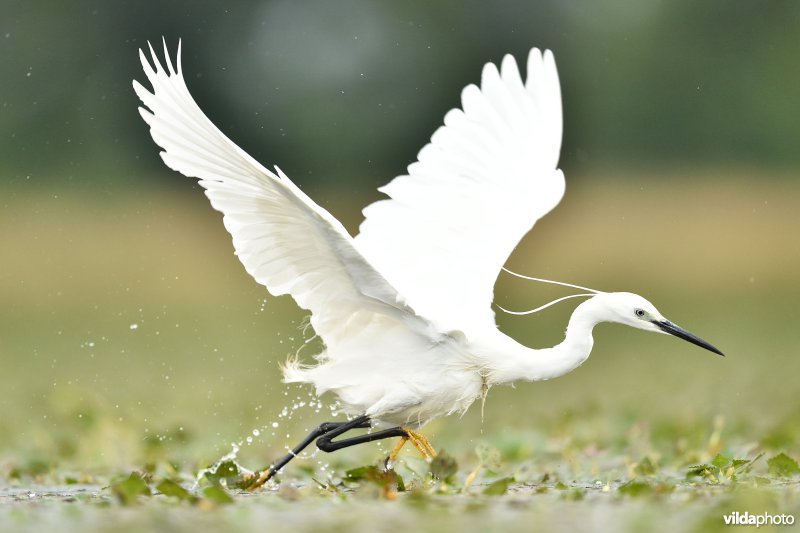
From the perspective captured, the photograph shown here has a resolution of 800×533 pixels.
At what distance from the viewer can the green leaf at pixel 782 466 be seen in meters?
4.88

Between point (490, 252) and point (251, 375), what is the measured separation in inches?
133

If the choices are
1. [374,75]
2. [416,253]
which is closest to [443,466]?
[416,253]

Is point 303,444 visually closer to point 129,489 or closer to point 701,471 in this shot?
point 129,489

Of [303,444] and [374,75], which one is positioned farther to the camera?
[374,75]

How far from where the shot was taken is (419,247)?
5773 mm

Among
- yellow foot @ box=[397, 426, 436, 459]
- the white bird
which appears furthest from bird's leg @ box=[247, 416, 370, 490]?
yellow foot @ box=[397, 426, 436, 459]

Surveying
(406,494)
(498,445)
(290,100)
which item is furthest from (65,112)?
(406,494)

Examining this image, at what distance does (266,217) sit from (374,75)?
12.2 metres

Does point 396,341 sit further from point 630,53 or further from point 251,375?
point 630,53

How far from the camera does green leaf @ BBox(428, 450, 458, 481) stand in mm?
4586

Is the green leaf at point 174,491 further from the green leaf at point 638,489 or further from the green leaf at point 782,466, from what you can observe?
the green leaf at point 782,466

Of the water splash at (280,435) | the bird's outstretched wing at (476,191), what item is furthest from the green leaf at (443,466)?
the bird's outstretched wing at (476,191)

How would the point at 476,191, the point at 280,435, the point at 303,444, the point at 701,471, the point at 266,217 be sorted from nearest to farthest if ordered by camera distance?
the point at 266,217 < the point at 701,471 < the point at 303,444 < the point at 476,191 < the point at 280,435

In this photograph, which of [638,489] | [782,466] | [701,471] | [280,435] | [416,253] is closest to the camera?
[638,489]
